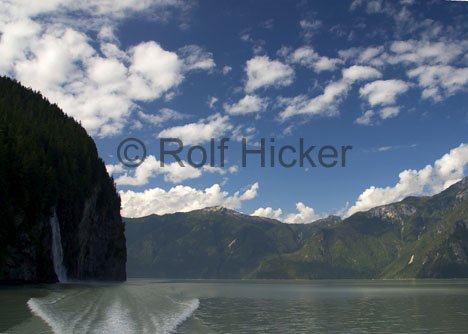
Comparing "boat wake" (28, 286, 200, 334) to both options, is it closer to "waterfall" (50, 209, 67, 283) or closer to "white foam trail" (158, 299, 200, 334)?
"white foam trail" (158, 299, 200, 334)

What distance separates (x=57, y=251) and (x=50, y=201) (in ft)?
57.5

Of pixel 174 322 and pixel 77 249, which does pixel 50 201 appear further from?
pixel 174 322

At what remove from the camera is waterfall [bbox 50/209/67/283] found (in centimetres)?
11675

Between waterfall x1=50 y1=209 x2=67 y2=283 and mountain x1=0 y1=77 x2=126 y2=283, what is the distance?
9.5 inches

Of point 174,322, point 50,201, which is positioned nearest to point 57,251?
point 50,201

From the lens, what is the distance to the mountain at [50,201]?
306ft

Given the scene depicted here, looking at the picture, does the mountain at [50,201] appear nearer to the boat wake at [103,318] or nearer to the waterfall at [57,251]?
the waterfall at [57,251]

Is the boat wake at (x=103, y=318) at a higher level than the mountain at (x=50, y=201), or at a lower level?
lower

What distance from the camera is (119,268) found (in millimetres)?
199000

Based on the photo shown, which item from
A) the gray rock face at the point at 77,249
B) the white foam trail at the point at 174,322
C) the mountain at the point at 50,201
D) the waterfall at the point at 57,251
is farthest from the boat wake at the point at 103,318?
the waterfall at the point at 57,251

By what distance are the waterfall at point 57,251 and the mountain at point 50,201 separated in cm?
24

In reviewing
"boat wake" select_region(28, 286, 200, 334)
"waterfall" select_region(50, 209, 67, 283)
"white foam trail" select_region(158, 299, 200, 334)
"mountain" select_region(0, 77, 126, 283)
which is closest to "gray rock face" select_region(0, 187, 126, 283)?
"mountain" select_region(0, 77, 126, 283)

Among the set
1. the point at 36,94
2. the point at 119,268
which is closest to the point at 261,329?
the point at 119,268

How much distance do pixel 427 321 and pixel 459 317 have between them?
625cm
